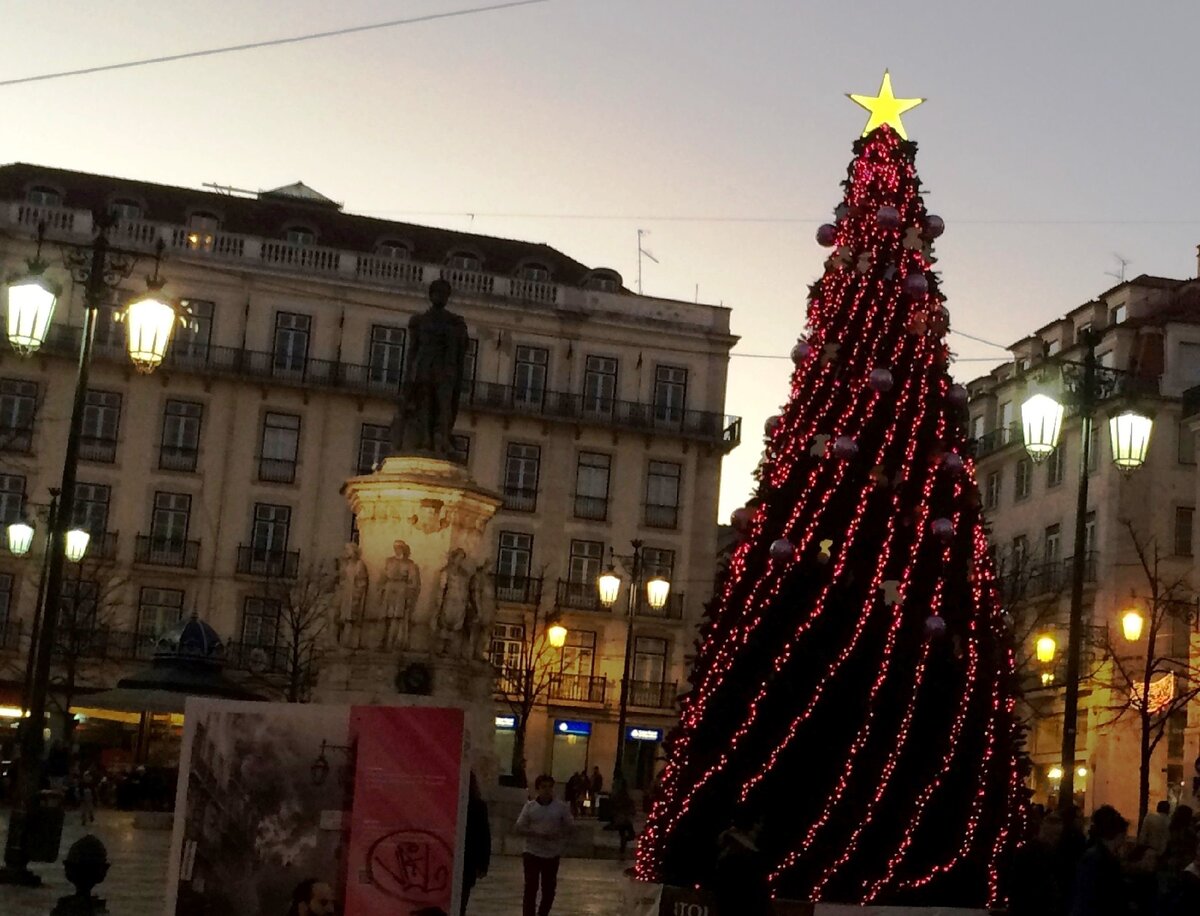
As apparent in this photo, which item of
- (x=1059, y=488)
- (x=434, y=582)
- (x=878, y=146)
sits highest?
(x=1059, y=488)

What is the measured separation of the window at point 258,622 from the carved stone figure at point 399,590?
1269 inches

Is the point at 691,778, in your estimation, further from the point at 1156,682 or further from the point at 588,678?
the point at 588,678

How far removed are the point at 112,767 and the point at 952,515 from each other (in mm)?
42307

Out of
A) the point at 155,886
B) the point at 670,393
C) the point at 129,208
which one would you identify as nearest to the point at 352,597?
the point at 155,886

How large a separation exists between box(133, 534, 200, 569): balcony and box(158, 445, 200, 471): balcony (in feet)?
6.96

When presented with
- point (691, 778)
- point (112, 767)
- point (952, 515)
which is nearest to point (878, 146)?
point (952, 515)

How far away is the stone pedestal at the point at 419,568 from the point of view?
27562 mm

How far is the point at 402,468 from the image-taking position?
2748cm

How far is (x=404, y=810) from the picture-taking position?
9.23 m

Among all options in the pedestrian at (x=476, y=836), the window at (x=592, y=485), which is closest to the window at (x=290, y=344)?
the window at (x=592, y=485)

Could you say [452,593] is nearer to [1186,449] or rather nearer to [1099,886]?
[1099,886]

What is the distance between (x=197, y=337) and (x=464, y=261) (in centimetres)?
938

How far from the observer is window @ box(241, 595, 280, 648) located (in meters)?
59.5

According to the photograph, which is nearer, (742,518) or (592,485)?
(742,518)
